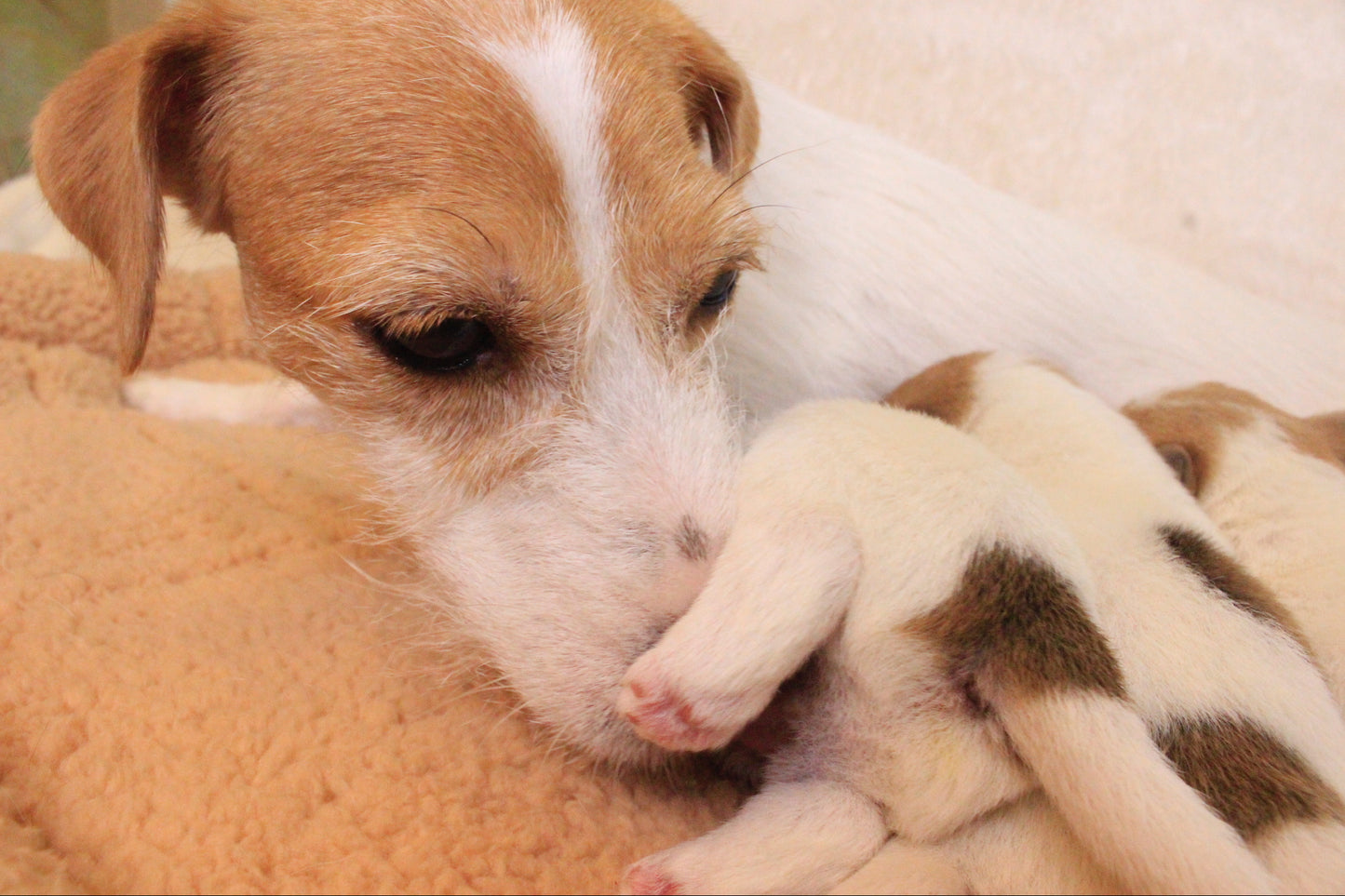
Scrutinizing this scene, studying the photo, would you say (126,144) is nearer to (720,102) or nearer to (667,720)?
(720,102)

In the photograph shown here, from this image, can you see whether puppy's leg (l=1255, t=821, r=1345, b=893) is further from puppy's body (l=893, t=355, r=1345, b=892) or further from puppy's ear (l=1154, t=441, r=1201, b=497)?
puppy's ear (l=1154, t=441, r=1201, b=497)

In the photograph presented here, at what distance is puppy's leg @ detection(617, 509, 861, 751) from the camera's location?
42.1 inches

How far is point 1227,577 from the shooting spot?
129cm

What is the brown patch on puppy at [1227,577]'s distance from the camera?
4.12 ft

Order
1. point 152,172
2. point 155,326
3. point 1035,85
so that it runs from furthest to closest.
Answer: point 1035,85 → point 155,326 → point 152,172

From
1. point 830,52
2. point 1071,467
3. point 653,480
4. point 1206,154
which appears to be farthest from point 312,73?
point 1206,154

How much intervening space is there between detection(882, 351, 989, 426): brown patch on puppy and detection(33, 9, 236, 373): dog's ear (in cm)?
126

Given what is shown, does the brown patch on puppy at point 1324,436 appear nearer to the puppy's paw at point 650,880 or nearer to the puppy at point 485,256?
the puppy at point 485,256

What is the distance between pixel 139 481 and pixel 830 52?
7.49 ft

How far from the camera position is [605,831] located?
1234 mm

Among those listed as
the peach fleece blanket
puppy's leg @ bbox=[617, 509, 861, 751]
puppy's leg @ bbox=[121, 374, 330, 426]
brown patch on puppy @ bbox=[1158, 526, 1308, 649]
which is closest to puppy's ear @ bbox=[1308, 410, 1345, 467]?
brown patch on puppy @ bbox=[1158, 526, 1308, 649]

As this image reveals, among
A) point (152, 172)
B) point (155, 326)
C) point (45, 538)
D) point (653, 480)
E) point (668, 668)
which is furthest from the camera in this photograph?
point (155, 326)

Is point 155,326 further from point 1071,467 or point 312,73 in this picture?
point 1071,467

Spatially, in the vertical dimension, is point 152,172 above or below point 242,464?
above
